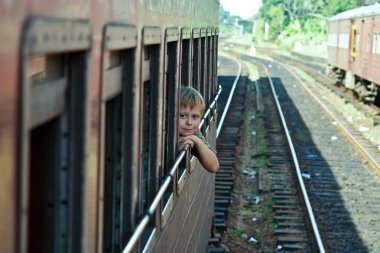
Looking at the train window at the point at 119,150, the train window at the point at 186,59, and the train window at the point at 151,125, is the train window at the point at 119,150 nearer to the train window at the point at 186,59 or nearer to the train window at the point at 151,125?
the train window at the point at 151,125

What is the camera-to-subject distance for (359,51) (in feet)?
88.7

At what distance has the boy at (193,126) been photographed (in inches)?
215

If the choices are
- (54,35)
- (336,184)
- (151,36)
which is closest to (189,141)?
(151,36)

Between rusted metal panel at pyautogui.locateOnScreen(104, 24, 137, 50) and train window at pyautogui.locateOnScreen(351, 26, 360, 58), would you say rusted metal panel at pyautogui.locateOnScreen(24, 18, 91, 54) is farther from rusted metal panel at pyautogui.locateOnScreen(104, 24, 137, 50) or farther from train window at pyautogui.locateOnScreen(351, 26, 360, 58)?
train window at pyautogui.locateOnScreen(351, 26, 360, 58)

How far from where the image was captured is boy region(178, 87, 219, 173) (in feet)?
17.9

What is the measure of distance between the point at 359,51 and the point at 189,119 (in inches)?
884

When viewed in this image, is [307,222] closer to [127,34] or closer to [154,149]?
[154,149]

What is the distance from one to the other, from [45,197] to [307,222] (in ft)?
28.9

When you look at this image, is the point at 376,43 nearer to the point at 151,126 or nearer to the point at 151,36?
the point at 151,126

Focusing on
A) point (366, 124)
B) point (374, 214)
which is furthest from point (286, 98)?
point (374, 214)

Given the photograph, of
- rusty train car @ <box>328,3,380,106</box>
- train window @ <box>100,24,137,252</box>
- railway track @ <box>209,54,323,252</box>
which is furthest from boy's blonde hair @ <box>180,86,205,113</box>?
rusty train car @ <box>328,3,380,106</box>

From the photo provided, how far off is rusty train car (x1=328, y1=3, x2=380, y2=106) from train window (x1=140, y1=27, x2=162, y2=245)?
726 inches

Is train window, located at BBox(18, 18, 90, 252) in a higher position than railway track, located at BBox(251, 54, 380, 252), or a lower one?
higher

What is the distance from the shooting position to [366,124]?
21.3 meters
